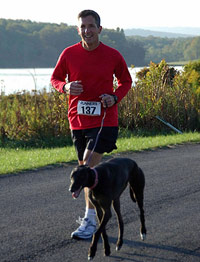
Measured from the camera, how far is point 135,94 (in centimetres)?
1555

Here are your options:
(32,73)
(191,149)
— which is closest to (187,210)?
(191,149)

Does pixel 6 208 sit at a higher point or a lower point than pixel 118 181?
lower

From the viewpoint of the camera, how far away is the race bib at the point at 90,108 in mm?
5625

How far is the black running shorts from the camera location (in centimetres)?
575

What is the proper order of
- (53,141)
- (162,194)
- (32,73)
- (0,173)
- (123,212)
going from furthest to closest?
(32,73), (53,141), (0,173), (162,194), (123,212)

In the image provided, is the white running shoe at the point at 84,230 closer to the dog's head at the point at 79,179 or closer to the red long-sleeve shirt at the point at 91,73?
the red long-sleeve shirt at the point at 91,73

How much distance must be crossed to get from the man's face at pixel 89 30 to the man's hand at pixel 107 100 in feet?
1.81

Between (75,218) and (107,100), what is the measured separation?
5.61ft

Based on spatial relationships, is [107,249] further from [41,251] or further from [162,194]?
[162,194]

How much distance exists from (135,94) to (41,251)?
419 inches

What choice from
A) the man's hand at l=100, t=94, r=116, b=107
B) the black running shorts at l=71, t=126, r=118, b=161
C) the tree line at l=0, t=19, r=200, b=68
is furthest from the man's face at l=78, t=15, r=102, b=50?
the tree line at l=0, t=19, r=200, b=68

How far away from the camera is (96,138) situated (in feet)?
18.7

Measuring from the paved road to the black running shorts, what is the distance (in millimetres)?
934

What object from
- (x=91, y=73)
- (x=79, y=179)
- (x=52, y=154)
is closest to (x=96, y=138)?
(x=91, y=73)
